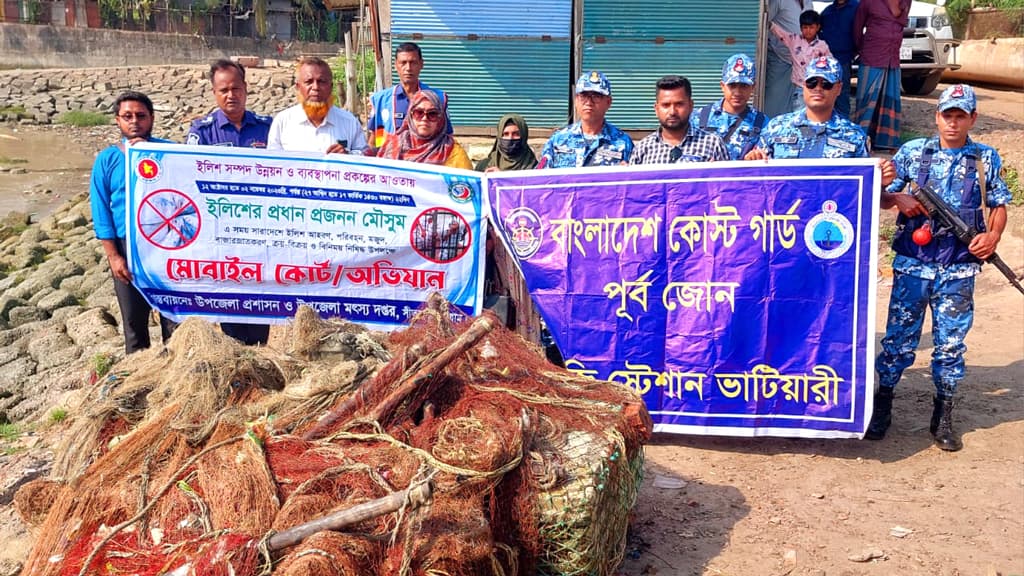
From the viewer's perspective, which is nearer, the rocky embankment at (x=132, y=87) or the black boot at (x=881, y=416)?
the black boot at (x=881, y=416)

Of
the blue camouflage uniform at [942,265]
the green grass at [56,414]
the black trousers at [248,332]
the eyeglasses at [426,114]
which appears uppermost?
the eyeglasses at [426,114]

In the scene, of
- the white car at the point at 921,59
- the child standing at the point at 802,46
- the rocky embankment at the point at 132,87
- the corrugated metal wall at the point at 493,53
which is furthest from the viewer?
the rocky embankment at the point at 132,87

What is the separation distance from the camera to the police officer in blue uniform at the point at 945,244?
207 inches

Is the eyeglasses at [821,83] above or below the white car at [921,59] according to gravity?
below

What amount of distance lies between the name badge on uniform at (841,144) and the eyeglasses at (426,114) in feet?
8.23

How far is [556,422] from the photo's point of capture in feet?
12.7

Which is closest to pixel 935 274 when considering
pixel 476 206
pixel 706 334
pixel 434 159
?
pixel 706 334

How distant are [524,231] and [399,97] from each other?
7.87ft

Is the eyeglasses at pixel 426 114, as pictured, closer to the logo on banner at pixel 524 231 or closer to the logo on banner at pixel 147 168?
the logo on banner at pixel 524 231

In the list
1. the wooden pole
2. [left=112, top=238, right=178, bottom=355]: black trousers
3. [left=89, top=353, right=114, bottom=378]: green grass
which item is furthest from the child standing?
the wooden pole

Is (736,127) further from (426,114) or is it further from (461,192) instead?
(426,114)

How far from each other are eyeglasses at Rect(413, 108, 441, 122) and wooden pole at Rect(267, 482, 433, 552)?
3.35 meters

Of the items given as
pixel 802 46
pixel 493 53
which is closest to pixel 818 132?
pixel 802 46

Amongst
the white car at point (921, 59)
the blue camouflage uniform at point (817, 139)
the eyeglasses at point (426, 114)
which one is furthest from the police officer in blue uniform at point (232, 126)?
the white car at point (921, 59)
